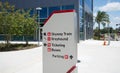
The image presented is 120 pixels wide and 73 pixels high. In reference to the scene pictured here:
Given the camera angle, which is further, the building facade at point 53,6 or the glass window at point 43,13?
the glass window at point 43,13

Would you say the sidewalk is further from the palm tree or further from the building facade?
the palm tree

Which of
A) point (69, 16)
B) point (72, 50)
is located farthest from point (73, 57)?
point (69, 16)

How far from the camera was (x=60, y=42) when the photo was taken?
4352 millimetres

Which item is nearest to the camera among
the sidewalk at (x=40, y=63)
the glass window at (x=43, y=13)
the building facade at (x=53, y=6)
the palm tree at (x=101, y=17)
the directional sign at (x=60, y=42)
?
the directional sign at (x=60, y=42)

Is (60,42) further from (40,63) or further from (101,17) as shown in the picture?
(101,17)

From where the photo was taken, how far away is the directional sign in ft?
13.4

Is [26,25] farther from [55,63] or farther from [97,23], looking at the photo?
[97,23]

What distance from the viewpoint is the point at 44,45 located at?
4.60 meters

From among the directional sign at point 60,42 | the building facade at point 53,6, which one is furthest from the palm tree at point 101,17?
the directional sign at point 60,42

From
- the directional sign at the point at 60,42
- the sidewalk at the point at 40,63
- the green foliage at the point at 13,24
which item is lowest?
the sidewalk at the point at 40,63

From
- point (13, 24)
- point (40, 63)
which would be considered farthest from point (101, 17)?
point (40, 63)

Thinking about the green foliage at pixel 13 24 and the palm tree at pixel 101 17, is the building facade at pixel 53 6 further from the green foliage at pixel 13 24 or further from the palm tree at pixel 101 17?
the palm tree at pixel 101 17

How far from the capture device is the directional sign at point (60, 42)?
410 cm

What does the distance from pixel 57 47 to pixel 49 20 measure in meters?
0.61
